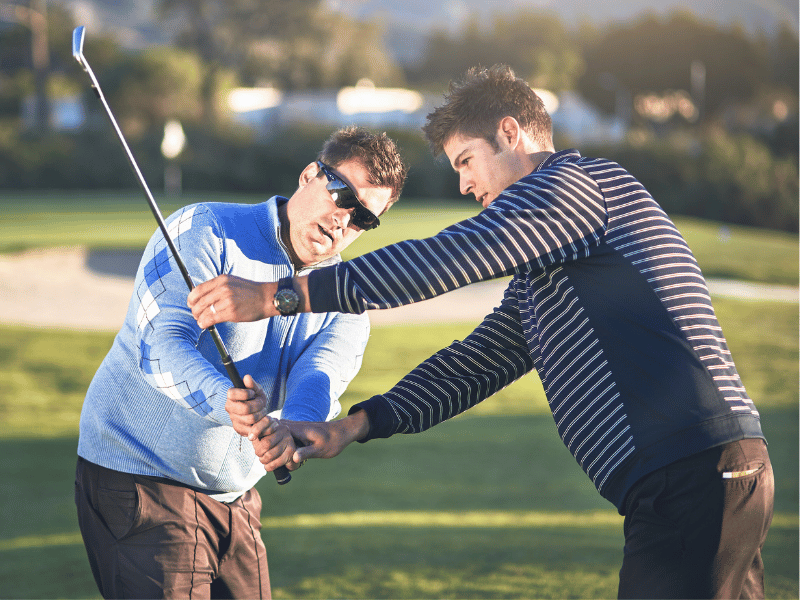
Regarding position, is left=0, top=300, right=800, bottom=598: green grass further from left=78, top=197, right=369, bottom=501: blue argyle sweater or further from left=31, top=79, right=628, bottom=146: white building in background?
left=31, top=79, right=628, bottom=146: white building in background

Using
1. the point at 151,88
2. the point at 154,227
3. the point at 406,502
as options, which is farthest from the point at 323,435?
the point at 151,88

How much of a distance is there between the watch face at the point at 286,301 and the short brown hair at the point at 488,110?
0.89m

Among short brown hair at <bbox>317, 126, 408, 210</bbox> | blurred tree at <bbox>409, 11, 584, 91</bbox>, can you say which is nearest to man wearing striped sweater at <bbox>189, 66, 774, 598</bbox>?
short brown hair at <bbox>317, 126, 408, 210</bbox>

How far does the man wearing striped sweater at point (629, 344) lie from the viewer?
229 cm

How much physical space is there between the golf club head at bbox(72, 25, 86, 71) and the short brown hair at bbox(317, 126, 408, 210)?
2.80 feet

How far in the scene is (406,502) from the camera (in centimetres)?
633

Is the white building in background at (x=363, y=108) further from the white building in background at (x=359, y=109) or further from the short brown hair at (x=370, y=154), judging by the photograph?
the short brown hair at (x=370, y=154)

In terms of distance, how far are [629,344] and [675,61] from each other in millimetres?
77728

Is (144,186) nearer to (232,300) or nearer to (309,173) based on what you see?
(232,300)

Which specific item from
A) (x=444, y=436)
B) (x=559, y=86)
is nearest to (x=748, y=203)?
(x=444, y=436)

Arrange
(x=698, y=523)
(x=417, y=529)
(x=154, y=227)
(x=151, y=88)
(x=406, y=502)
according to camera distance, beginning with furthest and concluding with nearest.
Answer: (x=151, y=88), (x=154, y=227), (x=406, y=502), (x=417, y=529), (x=698, y=523)

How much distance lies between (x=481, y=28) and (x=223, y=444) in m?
102

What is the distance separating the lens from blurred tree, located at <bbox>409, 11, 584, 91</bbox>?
3617 inches

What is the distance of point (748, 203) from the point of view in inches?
1500
